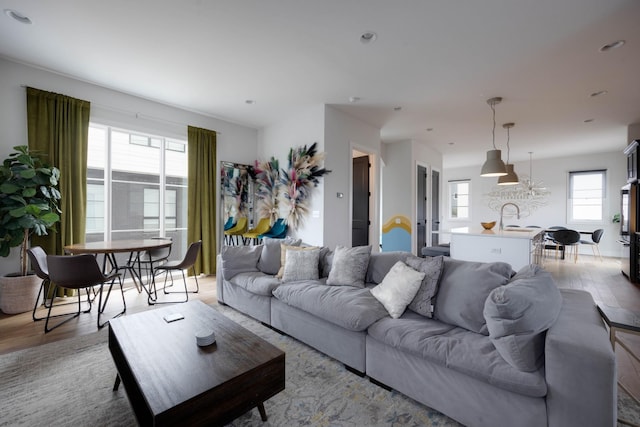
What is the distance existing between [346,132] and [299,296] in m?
3.23

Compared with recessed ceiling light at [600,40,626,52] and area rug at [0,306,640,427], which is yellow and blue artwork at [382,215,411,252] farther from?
area rug at [0,306,640,427]

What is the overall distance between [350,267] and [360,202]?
3.11 metres

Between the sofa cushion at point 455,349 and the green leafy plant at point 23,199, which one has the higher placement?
the green leafy plant at point 23,199

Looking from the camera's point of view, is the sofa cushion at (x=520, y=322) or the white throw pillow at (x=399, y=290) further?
the white throw pillow at (x=399, y=290)

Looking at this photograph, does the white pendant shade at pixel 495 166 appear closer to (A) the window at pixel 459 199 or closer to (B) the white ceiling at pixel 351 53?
(B) the white ceiling at pixel 351 53

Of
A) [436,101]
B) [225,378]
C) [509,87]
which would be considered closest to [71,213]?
[225,378]

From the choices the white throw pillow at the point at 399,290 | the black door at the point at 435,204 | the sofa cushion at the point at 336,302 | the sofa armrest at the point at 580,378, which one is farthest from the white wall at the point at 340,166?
the sofa armrest at the point at 580,378

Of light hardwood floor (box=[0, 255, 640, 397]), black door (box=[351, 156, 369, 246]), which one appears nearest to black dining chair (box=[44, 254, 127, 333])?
light hardwood floor (box=[0, 255, 640, 397])

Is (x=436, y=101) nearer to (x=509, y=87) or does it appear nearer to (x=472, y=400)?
(x=509, y=87)

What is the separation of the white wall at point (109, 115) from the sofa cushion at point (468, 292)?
14.8ft

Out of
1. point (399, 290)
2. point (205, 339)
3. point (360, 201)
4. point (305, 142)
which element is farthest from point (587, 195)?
point (205, 339)

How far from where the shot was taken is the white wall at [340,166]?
4.44m

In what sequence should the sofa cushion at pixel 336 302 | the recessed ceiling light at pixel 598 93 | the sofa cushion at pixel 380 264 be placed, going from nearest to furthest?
the sofa cushion at pixel 336 302
the sofa cushion at pixel 380 264
the recessed ceiling light at pixel 598 93

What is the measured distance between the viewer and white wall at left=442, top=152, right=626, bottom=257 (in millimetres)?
7488
